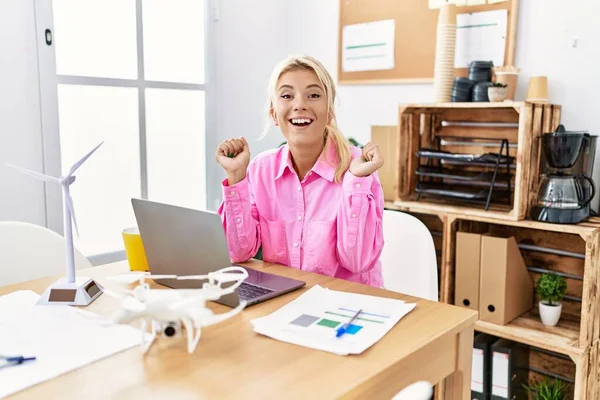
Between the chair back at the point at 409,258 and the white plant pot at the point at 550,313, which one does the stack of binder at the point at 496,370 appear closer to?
the white plant pot at the point at 550,313

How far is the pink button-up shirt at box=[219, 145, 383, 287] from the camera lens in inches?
56.6

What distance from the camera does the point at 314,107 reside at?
5.00 feet

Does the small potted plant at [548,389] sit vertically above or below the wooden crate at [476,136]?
below

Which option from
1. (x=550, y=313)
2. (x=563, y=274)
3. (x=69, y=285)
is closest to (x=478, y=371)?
(x=550, y=313)

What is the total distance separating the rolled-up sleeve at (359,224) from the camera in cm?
141

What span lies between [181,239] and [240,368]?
14.1 inches

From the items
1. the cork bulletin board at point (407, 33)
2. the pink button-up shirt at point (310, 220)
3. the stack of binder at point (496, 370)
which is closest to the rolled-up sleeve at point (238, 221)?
the pink button-up shirt at point (310, 220)

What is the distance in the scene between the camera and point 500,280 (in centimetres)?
208

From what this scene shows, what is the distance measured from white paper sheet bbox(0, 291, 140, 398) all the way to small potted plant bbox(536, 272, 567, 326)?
1617 mm

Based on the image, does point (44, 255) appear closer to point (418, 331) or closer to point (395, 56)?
point (418, 331)

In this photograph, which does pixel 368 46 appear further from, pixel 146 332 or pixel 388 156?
pixel 146 332

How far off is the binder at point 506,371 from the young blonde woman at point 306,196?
0.89 meters

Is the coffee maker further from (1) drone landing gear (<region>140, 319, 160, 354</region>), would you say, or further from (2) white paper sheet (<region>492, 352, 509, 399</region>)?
(1) drone landing gear (<region>140, 319, 160, 354</region>)

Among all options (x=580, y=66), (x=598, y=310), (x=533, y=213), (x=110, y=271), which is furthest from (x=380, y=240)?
(x=580, y=66)
